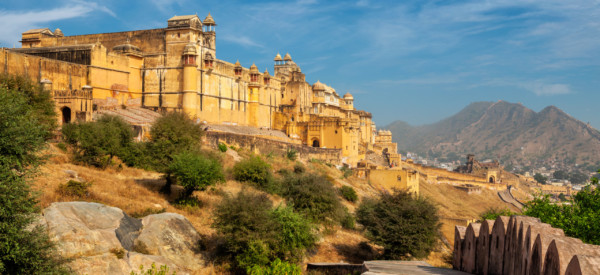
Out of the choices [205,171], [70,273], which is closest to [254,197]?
[205,171]

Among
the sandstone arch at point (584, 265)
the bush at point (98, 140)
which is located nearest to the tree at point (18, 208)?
the sandstone arch at point (584, 265)

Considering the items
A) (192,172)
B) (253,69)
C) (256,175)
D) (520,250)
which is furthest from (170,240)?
(253,69)

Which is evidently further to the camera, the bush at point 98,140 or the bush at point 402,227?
the bush at point 98,140

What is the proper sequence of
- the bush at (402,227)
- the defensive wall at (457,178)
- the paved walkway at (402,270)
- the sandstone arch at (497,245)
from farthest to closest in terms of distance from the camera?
the defensive wall at (457,178)
the bush at (402,227)
the paved walkway at (402,270)
the sandstone arch at (497,245)

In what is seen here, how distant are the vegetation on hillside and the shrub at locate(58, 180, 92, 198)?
1504 cm

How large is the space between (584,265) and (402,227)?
13945mm

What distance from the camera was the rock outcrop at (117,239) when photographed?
12688 millimetres

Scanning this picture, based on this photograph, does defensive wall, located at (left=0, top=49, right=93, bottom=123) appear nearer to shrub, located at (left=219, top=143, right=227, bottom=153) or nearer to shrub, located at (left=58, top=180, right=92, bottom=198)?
Answer: shrub, located at (left=219, top=143, right=227, bottom=153)

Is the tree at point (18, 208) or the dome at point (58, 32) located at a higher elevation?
the dome at point (58, 32)

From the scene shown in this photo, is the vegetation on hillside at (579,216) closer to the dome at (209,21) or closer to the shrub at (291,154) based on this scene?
the shrub at (291,154)

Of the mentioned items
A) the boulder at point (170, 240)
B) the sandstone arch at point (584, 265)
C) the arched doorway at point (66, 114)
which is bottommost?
the boulder at point (170, 240)

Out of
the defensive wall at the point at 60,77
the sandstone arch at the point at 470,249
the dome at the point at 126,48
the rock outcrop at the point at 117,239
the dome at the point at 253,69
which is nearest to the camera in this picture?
the sandstone arch at the point at 470,249

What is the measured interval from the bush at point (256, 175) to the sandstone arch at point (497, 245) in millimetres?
16444

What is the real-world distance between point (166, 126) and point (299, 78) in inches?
1459
